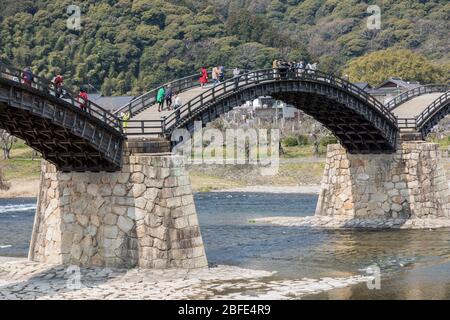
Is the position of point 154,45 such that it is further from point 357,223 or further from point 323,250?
point 323,250

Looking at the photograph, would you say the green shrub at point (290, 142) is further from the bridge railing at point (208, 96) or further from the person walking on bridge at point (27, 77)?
the person walking on bridge at point (27, 77)

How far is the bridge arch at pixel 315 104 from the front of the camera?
3922cm

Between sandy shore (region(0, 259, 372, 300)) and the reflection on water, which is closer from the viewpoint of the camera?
sandy shore (region(0, 259, 372, 300))

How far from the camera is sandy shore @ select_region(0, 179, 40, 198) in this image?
81.0 metres

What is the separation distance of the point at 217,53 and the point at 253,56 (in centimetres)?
628

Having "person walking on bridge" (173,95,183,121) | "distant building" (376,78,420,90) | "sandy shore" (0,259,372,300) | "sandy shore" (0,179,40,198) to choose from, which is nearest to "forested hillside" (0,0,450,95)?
"distant building" (376,78,420,90)

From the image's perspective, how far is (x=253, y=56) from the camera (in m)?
148

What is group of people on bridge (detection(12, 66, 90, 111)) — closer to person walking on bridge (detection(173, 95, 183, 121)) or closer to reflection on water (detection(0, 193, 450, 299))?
person walking on bridge (detection(173, 95, 183, 121))

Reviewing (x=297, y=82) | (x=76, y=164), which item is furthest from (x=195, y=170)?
(x=76, y=164)

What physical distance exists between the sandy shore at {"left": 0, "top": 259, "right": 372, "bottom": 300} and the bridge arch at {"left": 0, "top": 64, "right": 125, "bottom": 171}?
456 centimetres

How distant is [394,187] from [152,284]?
25707 mm

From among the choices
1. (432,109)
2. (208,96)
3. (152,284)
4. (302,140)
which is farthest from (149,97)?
(302,140)

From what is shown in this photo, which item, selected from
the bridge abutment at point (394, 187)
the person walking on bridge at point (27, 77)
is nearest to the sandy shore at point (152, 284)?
the person walking on bridge at point (27, 77)

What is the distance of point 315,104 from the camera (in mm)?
51250
